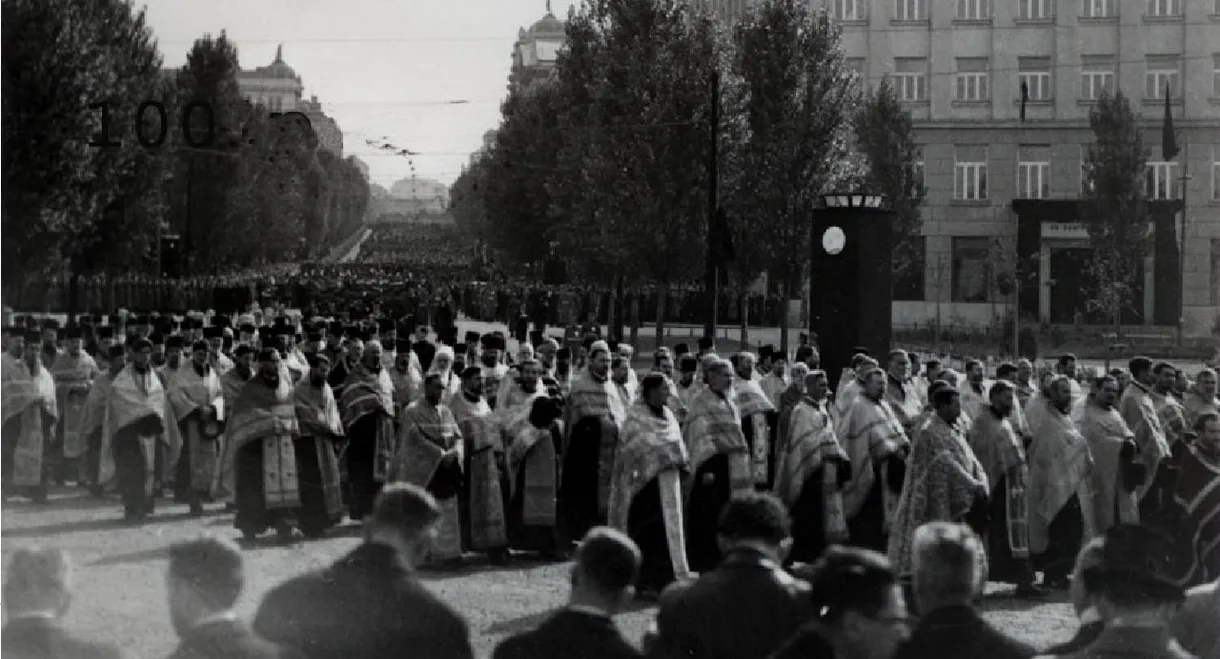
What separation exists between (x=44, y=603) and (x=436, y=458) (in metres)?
8.51

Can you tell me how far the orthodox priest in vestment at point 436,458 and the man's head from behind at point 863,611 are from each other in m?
8.34

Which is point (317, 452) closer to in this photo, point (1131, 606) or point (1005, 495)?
point (1005, 495)

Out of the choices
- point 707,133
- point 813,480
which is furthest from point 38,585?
point 707,133

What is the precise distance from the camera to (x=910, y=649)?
5309mm

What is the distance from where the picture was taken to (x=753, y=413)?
Answer: 14766 millimetres

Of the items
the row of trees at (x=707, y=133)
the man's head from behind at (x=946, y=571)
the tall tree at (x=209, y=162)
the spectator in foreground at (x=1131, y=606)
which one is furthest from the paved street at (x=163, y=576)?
the row of trees at (x=707, y=133)

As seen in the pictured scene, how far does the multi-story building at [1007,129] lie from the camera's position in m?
42.3

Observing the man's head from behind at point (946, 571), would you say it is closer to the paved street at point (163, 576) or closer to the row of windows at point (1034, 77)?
the paved street at point (163, 576)

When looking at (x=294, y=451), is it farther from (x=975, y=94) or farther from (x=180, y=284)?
(x=975, y=94)

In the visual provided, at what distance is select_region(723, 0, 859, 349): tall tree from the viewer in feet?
119

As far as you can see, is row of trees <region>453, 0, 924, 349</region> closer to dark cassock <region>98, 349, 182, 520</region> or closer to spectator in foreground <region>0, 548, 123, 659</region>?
dark cassock <region>98, 349, 182, 520</region>

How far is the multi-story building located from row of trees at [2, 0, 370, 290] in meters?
22.7

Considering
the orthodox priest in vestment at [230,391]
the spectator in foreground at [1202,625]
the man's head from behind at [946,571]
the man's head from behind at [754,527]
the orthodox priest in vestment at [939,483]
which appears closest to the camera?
the man's head from behind at [946,571]

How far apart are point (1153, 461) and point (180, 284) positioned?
81.5ft
